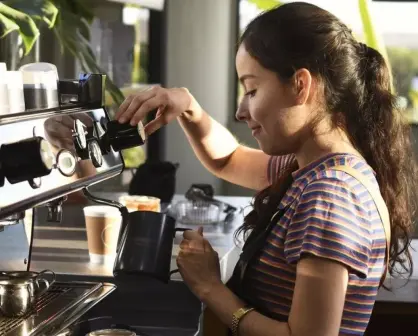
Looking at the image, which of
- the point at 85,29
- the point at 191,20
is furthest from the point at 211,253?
the point at 191,20

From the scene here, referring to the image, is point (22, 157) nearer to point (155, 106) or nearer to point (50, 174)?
point (50, 174)

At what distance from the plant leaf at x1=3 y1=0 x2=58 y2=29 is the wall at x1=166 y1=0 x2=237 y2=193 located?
245 cm

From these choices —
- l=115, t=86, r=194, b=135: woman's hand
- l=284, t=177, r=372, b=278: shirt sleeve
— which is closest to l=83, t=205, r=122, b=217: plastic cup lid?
l=115, t=86, r=194, b=135: woman's hand

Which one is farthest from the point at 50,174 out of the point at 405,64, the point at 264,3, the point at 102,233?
the point at 405,64

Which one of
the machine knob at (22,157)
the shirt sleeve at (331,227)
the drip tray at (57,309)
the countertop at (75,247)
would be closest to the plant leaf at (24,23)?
the countertop at (75,247)

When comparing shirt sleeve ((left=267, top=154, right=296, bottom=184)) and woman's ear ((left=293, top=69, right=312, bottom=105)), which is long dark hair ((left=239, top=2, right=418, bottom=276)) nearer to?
woman's ear ((left=293, top=69, right=312, bottom=105))

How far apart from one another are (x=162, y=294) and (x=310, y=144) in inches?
15.8

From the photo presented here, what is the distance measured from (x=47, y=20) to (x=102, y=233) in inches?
38.4

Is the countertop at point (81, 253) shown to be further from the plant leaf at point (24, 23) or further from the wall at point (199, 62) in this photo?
the wall at point (199, 62)

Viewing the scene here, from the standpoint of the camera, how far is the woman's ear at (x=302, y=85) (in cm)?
137

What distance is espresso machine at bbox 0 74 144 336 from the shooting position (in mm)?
1026

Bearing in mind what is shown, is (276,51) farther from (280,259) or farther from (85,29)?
(85,29)

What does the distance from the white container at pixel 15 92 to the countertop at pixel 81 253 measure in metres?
0.45

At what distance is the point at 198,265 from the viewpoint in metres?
1.45
